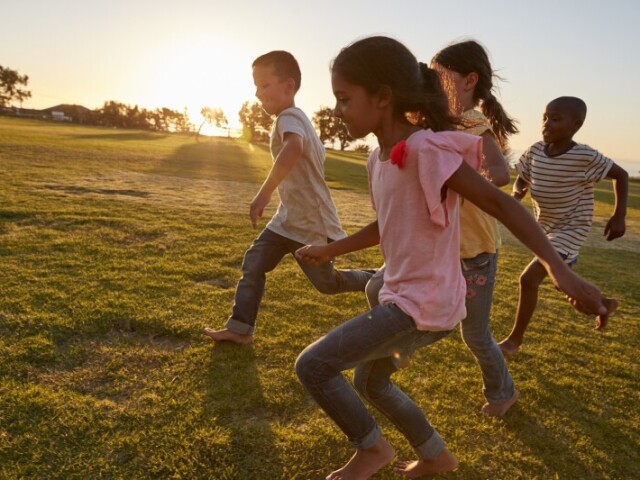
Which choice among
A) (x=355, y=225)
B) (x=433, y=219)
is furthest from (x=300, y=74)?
(x=355, y=225)

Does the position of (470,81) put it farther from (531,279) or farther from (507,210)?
(531,279)

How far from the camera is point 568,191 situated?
348 centimetres

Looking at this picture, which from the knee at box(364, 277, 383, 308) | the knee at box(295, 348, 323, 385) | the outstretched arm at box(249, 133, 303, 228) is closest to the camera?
the knee at box(295, 348, 323, 385)

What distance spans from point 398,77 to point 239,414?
1.85m

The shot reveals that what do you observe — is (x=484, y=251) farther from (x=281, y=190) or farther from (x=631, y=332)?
(x=631, y=332)

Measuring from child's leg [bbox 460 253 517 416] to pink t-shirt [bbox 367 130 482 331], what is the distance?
62cm

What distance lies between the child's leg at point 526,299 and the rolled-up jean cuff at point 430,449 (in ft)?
5.08

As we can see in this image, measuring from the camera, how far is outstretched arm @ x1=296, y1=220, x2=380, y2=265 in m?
2.27

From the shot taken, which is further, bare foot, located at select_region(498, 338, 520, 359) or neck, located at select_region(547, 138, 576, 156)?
bare foot, located at select_region(498, 338, 520, 359)

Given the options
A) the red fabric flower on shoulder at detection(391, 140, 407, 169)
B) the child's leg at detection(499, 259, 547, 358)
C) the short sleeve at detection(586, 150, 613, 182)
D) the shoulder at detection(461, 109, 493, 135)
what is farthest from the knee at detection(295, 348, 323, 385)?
the short sleeve at detection(586, 150, 613, 182)

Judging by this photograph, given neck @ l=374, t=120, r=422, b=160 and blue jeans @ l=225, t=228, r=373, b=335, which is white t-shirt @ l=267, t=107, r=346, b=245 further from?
neck @ l=374, t=120, r=422, b=160

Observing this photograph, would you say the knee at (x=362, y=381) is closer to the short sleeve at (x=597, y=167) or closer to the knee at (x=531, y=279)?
the knee at (x=531, y=279)

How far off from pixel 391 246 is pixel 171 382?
169cm

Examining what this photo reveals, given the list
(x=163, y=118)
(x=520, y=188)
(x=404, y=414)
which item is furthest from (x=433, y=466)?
(x=163, y=118)
